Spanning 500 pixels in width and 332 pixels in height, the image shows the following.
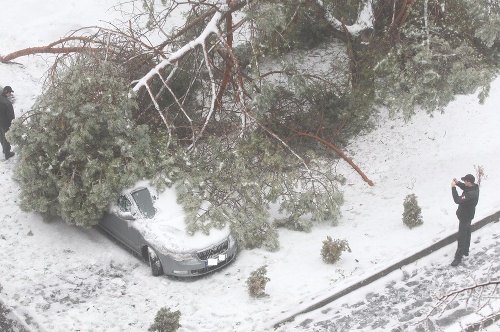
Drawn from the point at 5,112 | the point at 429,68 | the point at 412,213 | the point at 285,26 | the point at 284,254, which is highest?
the point at 5,112

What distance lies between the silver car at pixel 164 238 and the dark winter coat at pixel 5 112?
3.42 meters

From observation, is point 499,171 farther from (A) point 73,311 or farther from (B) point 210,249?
(A) point 73,311

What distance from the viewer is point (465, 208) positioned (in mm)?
10844

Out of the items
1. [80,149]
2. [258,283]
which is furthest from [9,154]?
[258,283]

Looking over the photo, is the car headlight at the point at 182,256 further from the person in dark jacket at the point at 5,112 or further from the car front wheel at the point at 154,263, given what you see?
the person in dark jacket at the point at 5,112

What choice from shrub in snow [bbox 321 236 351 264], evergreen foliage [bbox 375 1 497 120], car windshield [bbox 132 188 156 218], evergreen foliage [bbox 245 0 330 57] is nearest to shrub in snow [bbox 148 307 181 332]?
car windshield [bbox 132 188 156 218]

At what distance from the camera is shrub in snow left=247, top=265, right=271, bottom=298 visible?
1082cm

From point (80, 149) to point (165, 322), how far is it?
3833 mm

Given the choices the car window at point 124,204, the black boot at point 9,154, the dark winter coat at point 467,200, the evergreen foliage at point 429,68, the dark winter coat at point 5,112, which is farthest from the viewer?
the black boot at point 9,154

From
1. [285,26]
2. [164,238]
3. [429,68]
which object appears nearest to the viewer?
[164,238]

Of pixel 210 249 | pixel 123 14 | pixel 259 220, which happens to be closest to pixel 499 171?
pixel 259 220

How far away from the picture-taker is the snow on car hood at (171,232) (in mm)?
11594

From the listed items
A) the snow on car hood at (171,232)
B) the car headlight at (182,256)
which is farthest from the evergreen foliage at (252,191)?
the car headlight at (182,256)

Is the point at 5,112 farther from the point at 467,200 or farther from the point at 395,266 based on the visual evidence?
the point at 467,200
